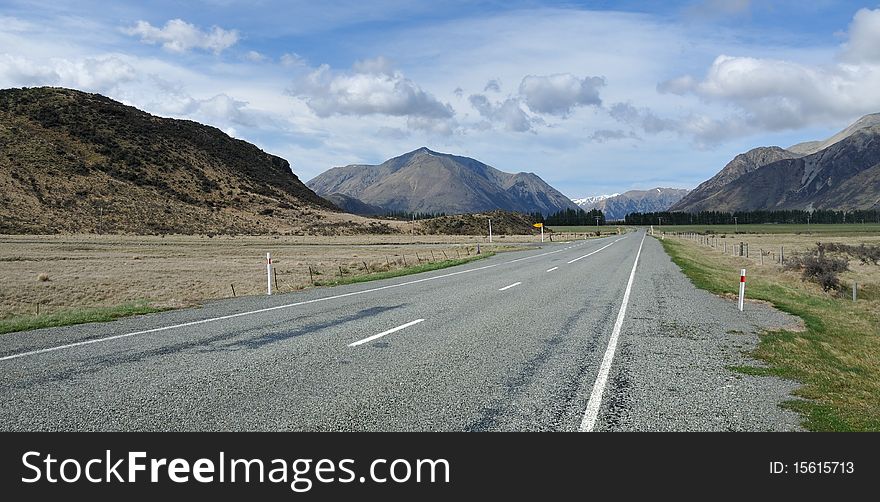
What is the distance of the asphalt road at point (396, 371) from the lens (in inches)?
223

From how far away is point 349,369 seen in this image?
7.66m

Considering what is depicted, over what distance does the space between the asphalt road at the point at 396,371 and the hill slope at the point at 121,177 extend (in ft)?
261

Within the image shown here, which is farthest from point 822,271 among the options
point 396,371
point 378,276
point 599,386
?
point 396,371

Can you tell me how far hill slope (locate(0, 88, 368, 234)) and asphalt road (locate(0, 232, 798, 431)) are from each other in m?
79.4

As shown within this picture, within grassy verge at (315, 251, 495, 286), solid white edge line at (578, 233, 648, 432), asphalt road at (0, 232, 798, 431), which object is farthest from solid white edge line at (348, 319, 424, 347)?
grassy verge at (315, 251, 495, 286)

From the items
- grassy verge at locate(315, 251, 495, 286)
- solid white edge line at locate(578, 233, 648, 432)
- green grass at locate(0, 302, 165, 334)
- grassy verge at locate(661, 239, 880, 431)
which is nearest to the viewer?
solid white edge line at locate(578, 233, 648, 432)

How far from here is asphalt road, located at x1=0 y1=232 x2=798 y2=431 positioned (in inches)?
223

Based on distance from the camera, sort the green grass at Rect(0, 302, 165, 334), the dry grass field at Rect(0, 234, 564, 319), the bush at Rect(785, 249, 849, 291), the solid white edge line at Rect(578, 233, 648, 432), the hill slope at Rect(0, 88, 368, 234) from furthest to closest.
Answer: the hill slope at Rect(0, 88, 368, 234), the bush at Rect(785, 249, 849, 291), the dry grass field at Rect(0, 234, 564, 319), the green grass at Rect(0, 302, 165, 334), the solid white edge line at Rect(578, 233, 648, 432)

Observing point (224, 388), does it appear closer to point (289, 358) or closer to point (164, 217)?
point (289, 358)

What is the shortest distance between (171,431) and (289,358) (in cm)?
308

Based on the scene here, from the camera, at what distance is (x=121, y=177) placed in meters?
104

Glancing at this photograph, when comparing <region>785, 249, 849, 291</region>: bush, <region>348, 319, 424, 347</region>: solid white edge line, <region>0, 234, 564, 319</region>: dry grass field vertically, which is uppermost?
<region>348, 319, 424, 347</region>: solid white edge line

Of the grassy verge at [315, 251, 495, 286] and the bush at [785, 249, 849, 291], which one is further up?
the grassy verge at [315, 251, 495, 286]

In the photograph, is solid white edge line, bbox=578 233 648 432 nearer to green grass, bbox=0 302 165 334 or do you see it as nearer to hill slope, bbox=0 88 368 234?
green grass, bbox=0 302 165 334
